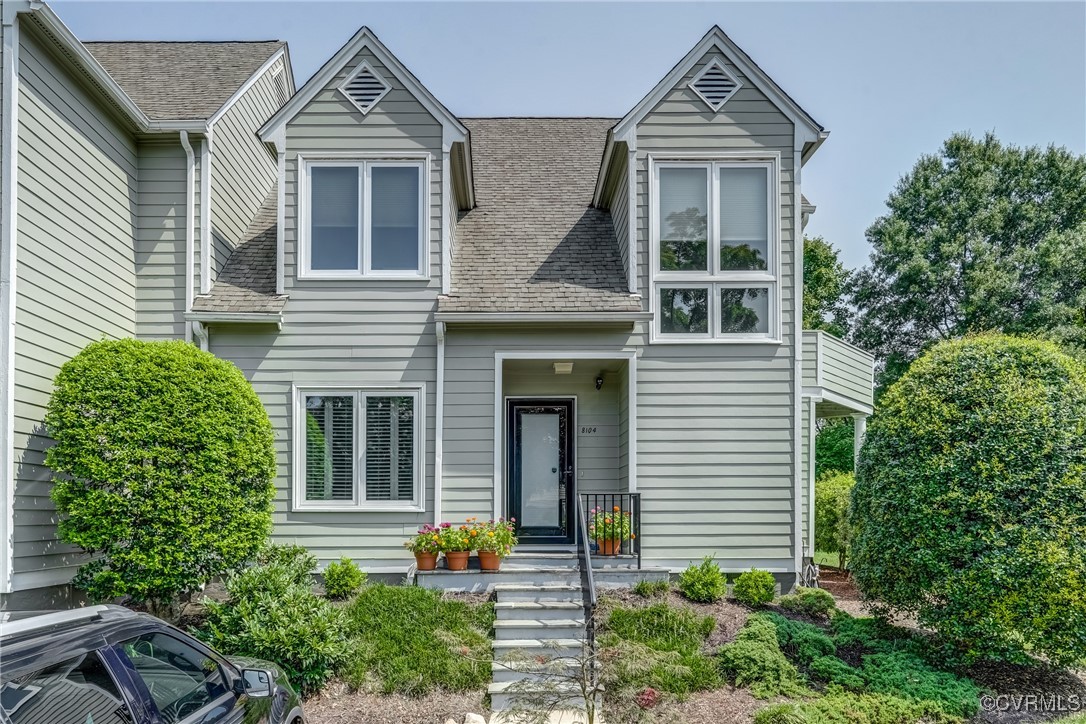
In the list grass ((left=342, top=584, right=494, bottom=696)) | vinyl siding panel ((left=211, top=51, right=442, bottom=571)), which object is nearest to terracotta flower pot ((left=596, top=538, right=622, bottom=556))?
grass ((left=342, top=584, right=494, bottom=696))

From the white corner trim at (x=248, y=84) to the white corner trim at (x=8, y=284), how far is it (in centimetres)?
265

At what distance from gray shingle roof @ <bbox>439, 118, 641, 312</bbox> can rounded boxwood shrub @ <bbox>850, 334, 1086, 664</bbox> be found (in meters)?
3.64

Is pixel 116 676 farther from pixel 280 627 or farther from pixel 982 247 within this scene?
pixel 982 247

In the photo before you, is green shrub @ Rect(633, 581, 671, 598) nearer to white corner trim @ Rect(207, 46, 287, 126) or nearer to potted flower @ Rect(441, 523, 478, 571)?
potted flower @ Rect(441, 523, 478, 571)

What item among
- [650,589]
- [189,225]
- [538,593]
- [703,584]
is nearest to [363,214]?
[189,225]

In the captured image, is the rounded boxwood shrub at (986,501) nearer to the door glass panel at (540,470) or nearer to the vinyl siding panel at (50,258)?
the door glass panel at (540,470)

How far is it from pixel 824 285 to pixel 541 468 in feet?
60.2

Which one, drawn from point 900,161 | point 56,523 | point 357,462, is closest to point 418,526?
point 357,462

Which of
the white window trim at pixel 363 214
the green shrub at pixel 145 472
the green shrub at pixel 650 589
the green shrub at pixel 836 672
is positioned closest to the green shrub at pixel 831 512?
the green shrub at pixel 650 589

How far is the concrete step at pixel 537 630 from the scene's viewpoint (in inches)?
311

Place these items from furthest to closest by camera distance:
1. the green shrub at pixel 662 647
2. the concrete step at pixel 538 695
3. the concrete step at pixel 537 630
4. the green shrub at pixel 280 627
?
the concrete step at pixel 537 630 < the green shrub at pixel 280 627 < the green shrub at pixel 662 647 < the concrete step at pixel 538 695

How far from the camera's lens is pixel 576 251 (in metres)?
10.9

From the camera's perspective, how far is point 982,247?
75.3 ft

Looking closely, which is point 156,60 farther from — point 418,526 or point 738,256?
point 738,256
